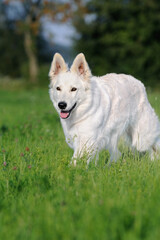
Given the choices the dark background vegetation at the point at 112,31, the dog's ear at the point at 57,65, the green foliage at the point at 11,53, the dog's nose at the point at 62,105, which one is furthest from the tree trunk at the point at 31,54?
the dog's nose at the point at 62,105

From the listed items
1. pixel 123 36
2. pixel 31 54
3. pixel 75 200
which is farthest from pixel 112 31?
pixel 75 200

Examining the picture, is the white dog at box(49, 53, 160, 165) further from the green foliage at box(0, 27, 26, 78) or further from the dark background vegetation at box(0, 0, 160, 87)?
the green foliage at box(0, 27, 26, 78)

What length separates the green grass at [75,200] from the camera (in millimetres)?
2418

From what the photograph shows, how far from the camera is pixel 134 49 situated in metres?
25.4

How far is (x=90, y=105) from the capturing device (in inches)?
180

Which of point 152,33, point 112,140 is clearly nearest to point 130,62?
point 152,33

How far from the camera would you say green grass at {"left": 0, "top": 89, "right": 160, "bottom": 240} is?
242cm

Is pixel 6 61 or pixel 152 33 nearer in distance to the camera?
pixel 152 33

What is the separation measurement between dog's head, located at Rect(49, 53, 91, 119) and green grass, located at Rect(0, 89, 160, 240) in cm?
63

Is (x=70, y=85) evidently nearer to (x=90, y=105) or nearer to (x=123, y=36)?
(x=90, y=105)

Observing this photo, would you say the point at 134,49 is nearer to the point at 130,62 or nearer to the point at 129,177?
the point at 130,62

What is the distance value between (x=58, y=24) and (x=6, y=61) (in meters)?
19.4

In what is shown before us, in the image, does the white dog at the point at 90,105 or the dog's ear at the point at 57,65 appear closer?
the white dog at the point at 90,105

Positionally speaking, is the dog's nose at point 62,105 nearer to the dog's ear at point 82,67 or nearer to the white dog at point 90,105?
the white dog at point 90,105
